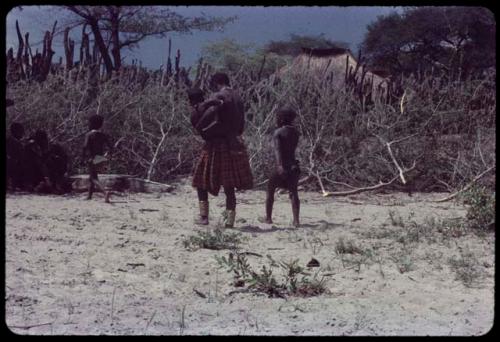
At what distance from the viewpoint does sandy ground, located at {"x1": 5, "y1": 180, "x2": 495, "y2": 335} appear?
12.4ft

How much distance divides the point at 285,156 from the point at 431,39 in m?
18.8

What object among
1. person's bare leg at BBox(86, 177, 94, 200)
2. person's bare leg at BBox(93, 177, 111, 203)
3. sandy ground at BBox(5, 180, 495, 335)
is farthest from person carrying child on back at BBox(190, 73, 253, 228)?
person's bare leg at BBox(86, 177, 94, 200)

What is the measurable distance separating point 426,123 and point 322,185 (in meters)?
1.86

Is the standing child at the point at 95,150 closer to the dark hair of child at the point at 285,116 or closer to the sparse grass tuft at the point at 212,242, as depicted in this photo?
the dark hair of child at the point at 285,116

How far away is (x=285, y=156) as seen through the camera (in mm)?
Result: 6742

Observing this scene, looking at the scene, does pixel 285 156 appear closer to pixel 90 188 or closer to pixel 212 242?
pixel 212 242

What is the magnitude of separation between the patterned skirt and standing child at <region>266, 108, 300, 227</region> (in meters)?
0.31

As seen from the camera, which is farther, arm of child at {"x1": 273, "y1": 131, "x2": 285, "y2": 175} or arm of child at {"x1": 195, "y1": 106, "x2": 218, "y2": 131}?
arm of child at {"x1": 273, "y1": 131, "x2": 285, "y2": 175}

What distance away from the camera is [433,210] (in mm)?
8102

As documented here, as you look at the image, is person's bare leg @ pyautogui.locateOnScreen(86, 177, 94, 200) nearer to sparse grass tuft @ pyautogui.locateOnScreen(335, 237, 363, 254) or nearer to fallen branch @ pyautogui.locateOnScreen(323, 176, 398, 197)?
fallen branch @ pyautogui.locateOnScreen(323, 176, 398, 197)

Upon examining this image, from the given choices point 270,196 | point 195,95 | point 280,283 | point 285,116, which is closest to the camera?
point 280,283

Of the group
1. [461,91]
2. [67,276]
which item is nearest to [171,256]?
[67,276]

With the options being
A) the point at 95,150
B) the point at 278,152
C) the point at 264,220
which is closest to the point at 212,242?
the point at 278,152
